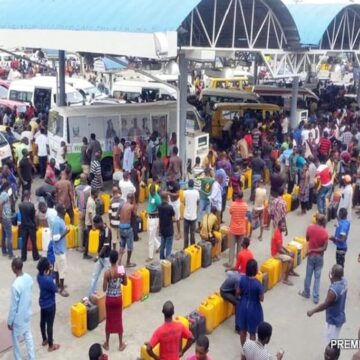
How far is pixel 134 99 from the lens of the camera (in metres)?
28.0

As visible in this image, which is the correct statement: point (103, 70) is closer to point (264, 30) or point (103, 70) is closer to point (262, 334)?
point (264, 30)

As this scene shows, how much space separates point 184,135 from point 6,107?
10621 millimetres

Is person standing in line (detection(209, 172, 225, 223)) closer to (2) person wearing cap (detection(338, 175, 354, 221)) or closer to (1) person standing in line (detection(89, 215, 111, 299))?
(2) person wearing cap (detection(338, 175, 354, 221))

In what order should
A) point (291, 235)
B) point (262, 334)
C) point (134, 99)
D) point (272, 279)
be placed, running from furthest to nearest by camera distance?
1. point (134, 99)
2. point (291, 235)
3. point (272, 279)
4. point (262, 334)

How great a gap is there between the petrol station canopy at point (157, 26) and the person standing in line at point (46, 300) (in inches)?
299

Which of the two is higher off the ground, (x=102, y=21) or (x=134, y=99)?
(x=102, y=21)

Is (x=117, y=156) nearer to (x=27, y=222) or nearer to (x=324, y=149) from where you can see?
(x=27, y=222)

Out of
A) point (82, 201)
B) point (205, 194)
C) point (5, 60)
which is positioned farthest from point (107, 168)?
point (5, 60)

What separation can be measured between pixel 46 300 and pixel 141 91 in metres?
22.1

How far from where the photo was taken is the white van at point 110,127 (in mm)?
16500

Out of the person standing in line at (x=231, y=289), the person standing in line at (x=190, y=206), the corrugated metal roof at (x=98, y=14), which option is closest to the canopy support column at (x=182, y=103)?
the corrugated metal roof at (x=98, y=14)

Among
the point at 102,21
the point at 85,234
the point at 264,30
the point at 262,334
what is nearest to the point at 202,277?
the point at 85,234

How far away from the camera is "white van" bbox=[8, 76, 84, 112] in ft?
81.6

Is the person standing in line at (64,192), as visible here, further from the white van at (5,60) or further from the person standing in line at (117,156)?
the white van at (5,60)
